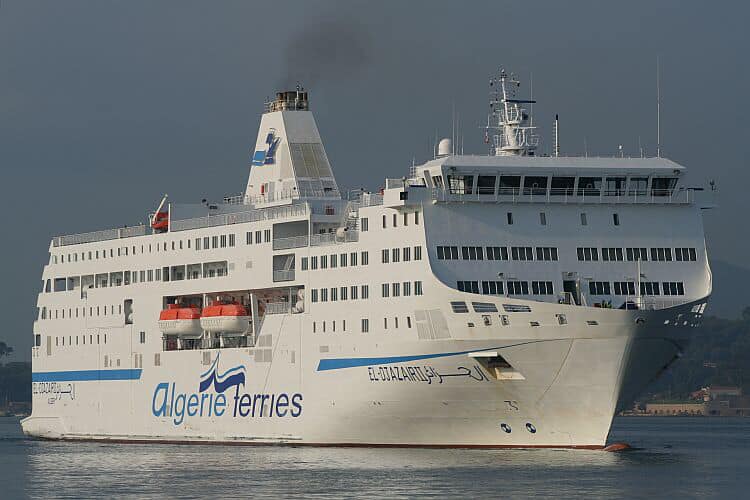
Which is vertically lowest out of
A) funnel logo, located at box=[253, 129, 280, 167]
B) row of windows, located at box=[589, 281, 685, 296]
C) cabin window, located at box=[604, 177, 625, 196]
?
row of windows, located at box=[589, 281, 685, 296]

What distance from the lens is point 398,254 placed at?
192 ft

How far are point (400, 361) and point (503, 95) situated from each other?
1111 centimetres

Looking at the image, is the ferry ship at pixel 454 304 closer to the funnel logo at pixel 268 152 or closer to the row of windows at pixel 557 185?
the row of windows at pixel 557 185

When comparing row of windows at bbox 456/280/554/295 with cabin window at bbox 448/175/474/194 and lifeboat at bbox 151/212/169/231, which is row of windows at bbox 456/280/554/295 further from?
lifeboat at bbox 151/212/169/231

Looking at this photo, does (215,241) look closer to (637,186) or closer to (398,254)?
(398,254)

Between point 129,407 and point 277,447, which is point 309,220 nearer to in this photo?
point 277,447

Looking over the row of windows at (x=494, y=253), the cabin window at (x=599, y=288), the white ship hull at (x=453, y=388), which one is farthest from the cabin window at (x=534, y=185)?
the white ship hull at (x=453, y=388)

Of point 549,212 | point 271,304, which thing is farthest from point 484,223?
point 271,304

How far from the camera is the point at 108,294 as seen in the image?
2955 inches

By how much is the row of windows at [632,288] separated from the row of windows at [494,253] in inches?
68.2

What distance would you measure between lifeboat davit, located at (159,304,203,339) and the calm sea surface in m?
4.85

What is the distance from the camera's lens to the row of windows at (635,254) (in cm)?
5791

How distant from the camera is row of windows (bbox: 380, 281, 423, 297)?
57.2m

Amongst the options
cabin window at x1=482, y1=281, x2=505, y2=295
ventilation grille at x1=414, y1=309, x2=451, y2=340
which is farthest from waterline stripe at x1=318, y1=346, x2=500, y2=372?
cabin window at x1=482, y1=281, x2=505, y2=295
